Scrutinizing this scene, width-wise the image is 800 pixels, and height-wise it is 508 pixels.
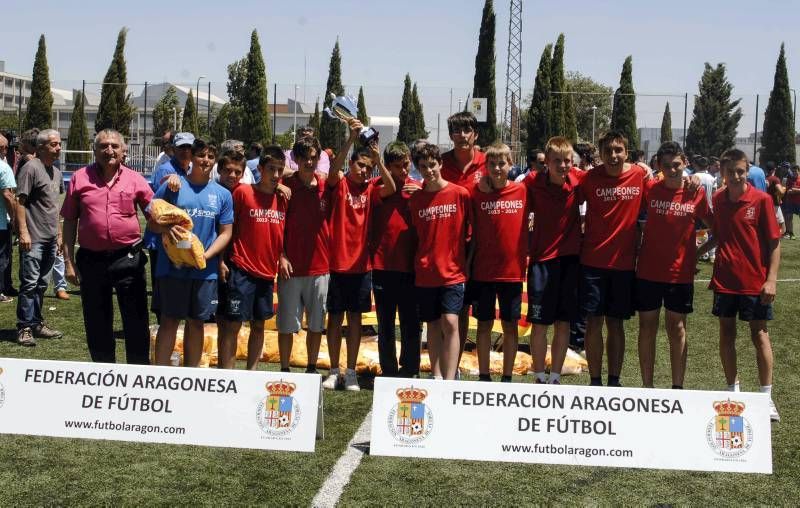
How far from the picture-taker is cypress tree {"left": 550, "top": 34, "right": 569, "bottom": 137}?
42156mm

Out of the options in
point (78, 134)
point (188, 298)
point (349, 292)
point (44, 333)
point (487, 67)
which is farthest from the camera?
point (78, 134)

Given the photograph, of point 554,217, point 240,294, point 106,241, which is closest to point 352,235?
point 240,294

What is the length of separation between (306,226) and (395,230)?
66 cm

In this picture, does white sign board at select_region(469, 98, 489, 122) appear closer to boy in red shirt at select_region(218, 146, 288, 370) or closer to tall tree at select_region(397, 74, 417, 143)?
tall tree at select_region(397, 74, 417, 143)

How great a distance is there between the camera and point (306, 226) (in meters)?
6.66

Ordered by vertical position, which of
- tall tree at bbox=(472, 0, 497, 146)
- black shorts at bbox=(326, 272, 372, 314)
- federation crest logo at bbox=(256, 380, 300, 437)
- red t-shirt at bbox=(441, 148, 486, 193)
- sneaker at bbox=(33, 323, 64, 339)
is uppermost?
tall tree at bbox=(472, 0, 497, 146)

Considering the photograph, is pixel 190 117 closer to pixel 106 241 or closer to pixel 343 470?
pixel 106 241

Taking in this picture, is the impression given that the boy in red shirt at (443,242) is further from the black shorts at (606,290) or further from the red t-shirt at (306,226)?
the black shorts at (606,290)

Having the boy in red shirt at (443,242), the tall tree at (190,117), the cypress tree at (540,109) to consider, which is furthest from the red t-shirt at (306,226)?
the tall tree at (190,117)

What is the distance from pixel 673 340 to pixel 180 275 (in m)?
3.51

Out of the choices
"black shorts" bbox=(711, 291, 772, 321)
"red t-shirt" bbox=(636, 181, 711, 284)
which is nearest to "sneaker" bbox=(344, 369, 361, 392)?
"red t-shirt" bbox=(636, 181, 711, 284)

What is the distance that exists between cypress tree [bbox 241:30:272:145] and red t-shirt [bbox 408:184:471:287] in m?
36.4

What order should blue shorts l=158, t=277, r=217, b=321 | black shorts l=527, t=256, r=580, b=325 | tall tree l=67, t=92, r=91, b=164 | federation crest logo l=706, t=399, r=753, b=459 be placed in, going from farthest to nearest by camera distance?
tall tree l=67, t=92, r=91, b=164
black shorts l=527, t=256, r=580, b=325
blue shorts l=158, t=277, r=217, b=321
federation crest logo l=706, t=399, r=753, b=459

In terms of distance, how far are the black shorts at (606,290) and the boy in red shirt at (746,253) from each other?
2.16 feet
